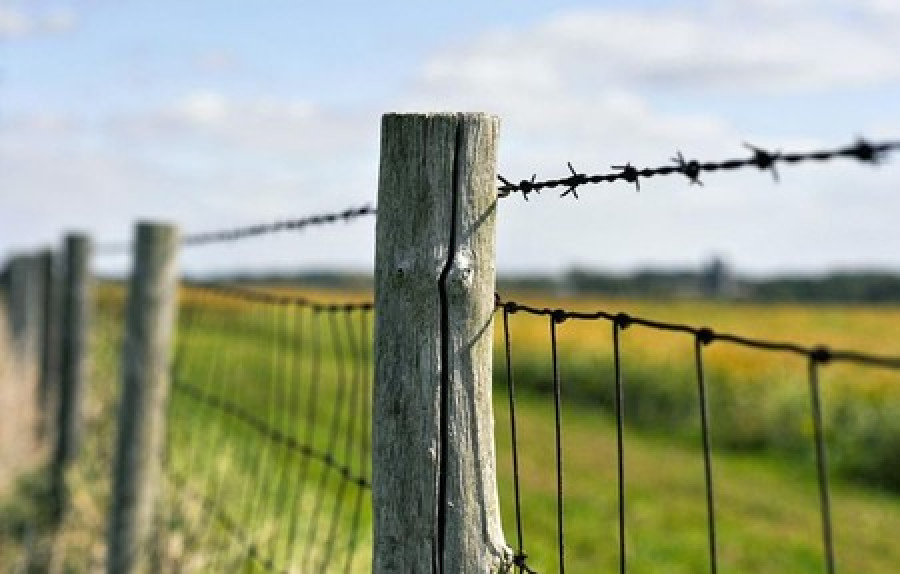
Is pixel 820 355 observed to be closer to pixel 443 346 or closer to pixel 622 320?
pixel 622 320

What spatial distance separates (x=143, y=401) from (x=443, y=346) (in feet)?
10.7

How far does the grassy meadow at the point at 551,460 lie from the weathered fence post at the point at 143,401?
0.18 m

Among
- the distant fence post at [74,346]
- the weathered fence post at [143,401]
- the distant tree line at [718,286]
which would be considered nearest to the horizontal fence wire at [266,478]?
the weathered fence post at [143,401]

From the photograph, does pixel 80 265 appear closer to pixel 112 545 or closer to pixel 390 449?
pixel 112 545

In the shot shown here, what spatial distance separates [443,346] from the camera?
7.19 feet

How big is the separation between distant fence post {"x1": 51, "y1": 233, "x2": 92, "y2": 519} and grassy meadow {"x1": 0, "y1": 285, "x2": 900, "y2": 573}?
0.16 meters

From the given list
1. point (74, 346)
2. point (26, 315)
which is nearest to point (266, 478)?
point (74, 346)

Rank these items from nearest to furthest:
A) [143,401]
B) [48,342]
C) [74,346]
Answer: [143,401] → [74,346] → [48,342]

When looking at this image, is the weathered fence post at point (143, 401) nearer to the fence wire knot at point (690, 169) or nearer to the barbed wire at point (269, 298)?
the barbed wire at point (269, 298)

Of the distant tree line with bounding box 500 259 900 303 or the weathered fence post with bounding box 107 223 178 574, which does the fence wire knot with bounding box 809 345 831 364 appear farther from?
the distant tree line with bounding box 500 259 900 303

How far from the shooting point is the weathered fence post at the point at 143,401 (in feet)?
16.9

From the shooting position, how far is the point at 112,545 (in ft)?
17.0

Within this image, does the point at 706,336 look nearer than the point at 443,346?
Yes

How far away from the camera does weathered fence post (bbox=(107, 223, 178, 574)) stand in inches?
203
